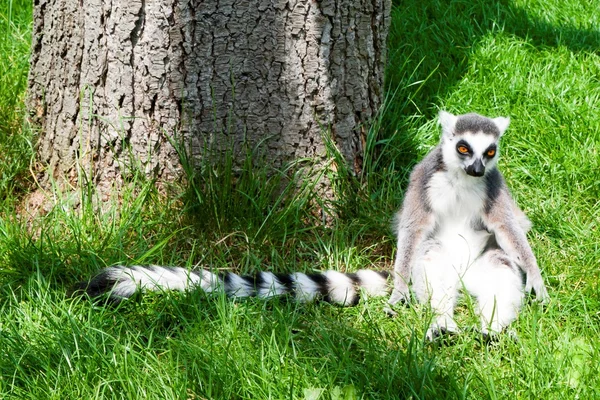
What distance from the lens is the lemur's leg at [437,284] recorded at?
3.29 meters

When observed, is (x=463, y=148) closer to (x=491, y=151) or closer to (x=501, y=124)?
(x=491, y=151)

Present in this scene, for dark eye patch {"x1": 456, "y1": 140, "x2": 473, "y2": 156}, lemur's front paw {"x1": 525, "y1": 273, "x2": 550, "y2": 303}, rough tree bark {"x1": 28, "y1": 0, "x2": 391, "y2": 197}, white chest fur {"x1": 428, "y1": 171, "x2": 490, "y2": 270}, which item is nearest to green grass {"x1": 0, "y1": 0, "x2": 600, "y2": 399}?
lemur's front paw {"x1": 525, "y1": 273, "x2": 550, "y2": 303}

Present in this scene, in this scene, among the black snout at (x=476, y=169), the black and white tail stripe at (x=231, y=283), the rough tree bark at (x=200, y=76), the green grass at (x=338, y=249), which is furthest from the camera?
the rough tree bark at (x=200, y=76)

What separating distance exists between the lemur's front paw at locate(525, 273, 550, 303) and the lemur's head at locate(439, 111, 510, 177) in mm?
492

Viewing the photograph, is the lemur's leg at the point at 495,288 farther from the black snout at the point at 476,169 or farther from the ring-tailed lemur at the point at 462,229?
the black snout at the point at 476,169

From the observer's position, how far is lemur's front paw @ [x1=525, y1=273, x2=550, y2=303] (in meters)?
3.32

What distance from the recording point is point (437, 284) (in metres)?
3.36

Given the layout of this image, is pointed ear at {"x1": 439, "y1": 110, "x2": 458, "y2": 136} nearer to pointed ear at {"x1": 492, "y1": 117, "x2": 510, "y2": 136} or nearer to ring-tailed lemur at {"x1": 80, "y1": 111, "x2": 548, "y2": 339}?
ring-tailed lemur at {"x1": 80, "y1": 111, "x2": 548, "y2": 339}

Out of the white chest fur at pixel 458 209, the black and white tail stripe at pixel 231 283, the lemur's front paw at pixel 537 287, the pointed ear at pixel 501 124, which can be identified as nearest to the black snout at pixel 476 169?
the white chest fur at pixel 458 209

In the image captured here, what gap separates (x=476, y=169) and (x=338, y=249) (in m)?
0.75

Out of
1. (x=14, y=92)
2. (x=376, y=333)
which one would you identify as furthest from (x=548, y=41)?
(x=14, y=92)

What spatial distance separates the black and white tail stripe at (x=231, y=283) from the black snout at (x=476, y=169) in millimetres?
666

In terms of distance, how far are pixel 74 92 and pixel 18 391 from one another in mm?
1617

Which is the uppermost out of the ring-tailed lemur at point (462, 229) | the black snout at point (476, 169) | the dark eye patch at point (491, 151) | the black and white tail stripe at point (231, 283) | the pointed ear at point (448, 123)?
the pointed ear at point (448, 123)
